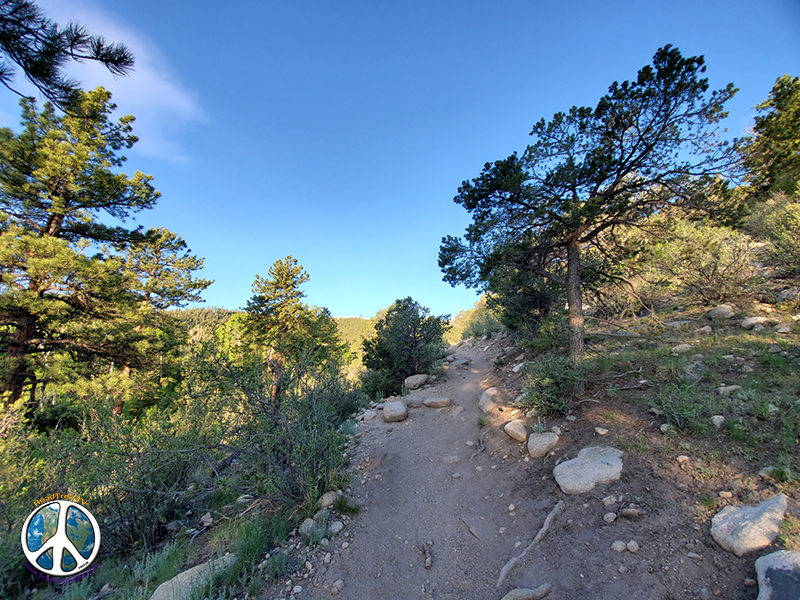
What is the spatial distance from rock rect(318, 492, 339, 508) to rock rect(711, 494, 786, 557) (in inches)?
182

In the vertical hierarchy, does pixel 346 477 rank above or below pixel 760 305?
below

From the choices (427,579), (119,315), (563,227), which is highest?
(119,315)

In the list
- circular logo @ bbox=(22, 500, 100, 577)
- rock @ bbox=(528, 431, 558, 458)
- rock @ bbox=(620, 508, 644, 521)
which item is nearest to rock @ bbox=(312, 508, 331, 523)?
circular logo @ bbox=(22, 500, 100, 577)

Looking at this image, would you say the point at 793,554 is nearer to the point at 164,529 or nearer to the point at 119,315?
the point at 164,529

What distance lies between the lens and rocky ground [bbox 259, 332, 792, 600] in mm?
2721

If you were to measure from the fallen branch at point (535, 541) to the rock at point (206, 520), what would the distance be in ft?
15.7

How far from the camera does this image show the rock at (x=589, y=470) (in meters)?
3.90

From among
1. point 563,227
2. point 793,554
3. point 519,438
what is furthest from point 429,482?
point 563,227

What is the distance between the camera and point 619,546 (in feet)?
9.85

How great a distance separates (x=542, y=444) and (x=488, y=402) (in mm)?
2882

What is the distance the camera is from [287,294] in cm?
2034

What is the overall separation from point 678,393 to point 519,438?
2.67 m

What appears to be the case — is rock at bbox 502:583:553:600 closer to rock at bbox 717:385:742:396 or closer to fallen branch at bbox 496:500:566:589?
fallen branch at bbox 496:500:566:589

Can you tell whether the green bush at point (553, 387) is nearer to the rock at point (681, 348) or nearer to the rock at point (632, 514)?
the rock at point (632, 514)
